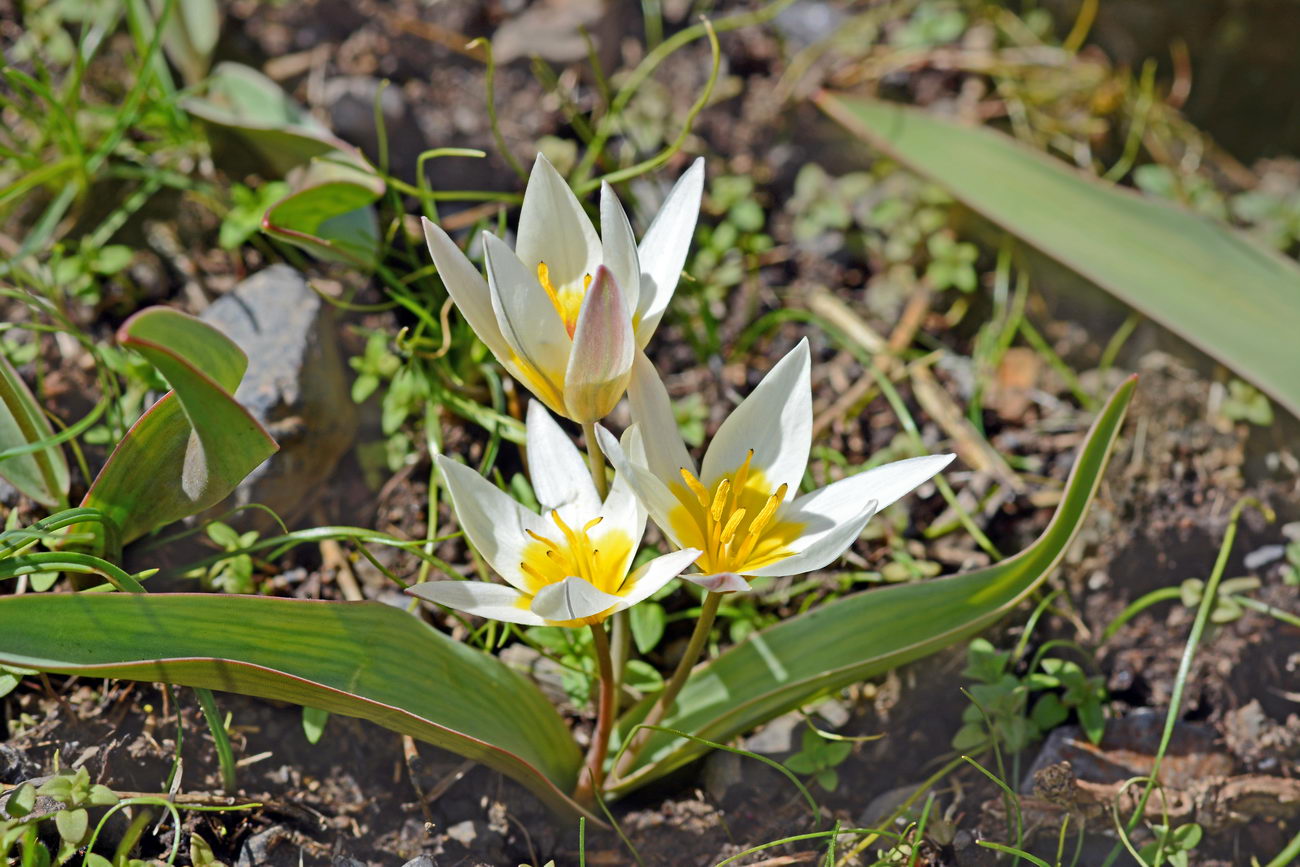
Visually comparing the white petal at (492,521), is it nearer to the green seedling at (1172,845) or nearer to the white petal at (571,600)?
the white petal at (571,600)

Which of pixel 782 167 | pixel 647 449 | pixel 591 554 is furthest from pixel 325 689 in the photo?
pixel 782 167

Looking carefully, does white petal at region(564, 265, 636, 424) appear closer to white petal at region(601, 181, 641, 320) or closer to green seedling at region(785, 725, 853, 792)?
white petal at region(601, 181, 641, 320)

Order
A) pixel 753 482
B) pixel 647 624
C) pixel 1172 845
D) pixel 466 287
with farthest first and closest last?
1. pixel 647 624
2. pixel 1172 845
3. pixel 753 482
4. pixel 466 287

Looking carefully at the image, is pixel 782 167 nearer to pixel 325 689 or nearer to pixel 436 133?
pixel 436 133

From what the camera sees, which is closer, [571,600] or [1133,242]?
[571,600]

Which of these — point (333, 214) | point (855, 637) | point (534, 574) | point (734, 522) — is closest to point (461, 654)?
point (534, 574)

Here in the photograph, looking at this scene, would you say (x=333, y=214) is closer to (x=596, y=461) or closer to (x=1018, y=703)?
(x=596, y=461)
